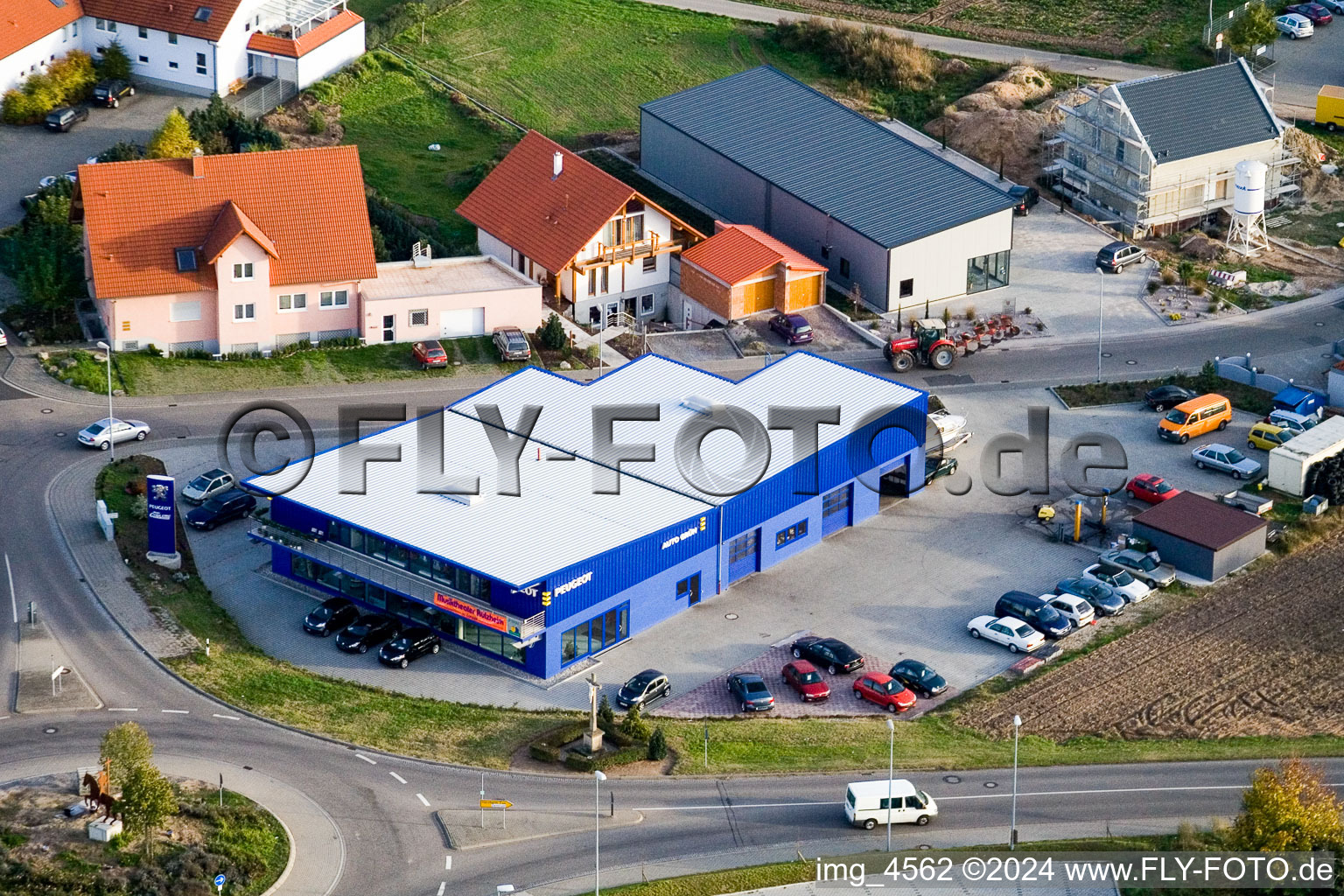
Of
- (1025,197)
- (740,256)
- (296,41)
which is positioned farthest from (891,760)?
(296,41)

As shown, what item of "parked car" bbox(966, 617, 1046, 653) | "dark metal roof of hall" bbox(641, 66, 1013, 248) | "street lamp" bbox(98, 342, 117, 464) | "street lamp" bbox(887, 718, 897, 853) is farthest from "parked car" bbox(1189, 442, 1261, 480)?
"street lamp" bbox(98, 342, 117, 464)

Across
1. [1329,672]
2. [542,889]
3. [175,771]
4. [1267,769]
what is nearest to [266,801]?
[175,771]

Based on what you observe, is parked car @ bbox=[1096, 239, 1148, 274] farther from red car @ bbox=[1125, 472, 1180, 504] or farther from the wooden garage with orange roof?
red car @ bbox=[1125, 472, 1180, 504]

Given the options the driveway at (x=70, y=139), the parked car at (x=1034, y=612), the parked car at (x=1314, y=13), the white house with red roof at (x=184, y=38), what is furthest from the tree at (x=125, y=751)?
the parked car at (x=1314, y=13)

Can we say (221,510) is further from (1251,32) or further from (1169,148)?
(1251,32)

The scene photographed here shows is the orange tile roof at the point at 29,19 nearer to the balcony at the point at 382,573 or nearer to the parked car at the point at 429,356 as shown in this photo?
the parked car at the point at 429,356

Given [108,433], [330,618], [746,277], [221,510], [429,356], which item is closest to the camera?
[330,618]
